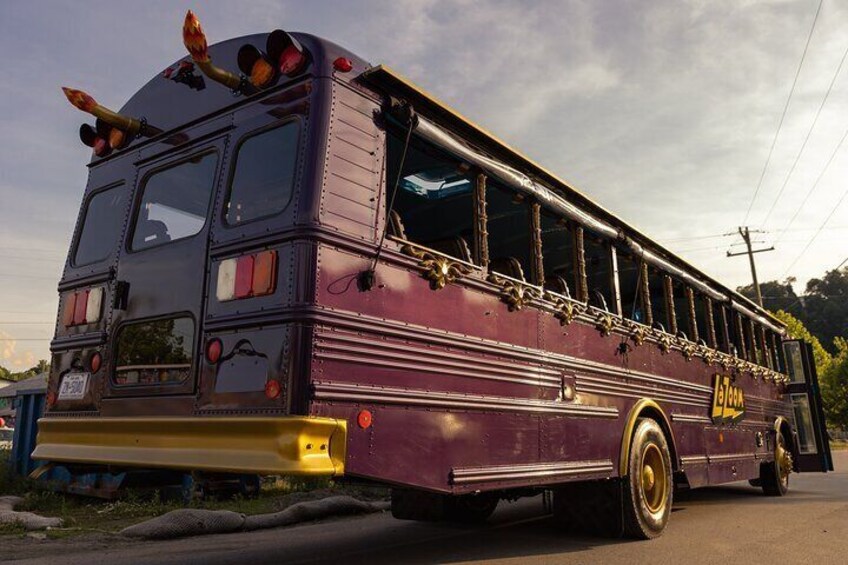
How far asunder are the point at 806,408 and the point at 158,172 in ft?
34.2

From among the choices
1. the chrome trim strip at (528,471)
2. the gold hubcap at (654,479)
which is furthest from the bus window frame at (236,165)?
the gold hubcap at (654,479)

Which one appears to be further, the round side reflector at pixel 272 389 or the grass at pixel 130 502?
the grass at pixel 130 502

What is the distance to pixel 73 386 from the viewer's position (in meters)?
3.95

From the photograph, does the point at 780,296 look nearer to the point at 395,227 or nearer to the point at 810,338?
the point at 810,338

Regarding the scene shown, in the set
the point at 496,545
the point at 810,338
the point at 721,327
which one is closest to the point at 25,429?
the point at 496,545

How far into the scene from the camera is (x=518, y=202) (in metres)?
4.78

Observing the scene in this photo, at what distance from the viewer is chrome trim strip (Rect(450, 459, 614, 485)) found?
360 cm

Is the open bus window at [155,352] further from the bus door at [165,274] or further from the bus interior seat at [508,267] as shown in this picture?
the bus interior seat at [508,267]

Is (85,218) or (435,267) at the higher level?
(85,218)

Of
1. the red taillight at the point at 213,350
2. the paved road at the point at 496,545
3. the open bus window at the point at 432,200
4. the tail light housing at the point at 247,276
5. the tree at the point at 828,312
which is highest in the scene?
the tree at the point at 828,312

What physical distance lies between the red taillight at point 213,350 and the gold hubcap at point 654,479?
385cm

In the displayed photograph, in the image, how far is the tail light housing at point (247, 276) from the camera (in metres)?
3.15

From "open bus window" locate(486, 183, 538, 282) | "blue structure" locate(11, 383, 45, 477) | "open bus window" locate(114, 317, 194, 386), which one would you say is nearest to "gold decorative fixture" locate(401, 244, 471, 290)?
"open bus window" locate(486, 183, 538, 282)

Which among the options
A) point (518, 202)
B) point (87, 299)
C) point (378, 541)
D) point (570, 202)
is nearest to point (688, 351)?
point (570, 202)
